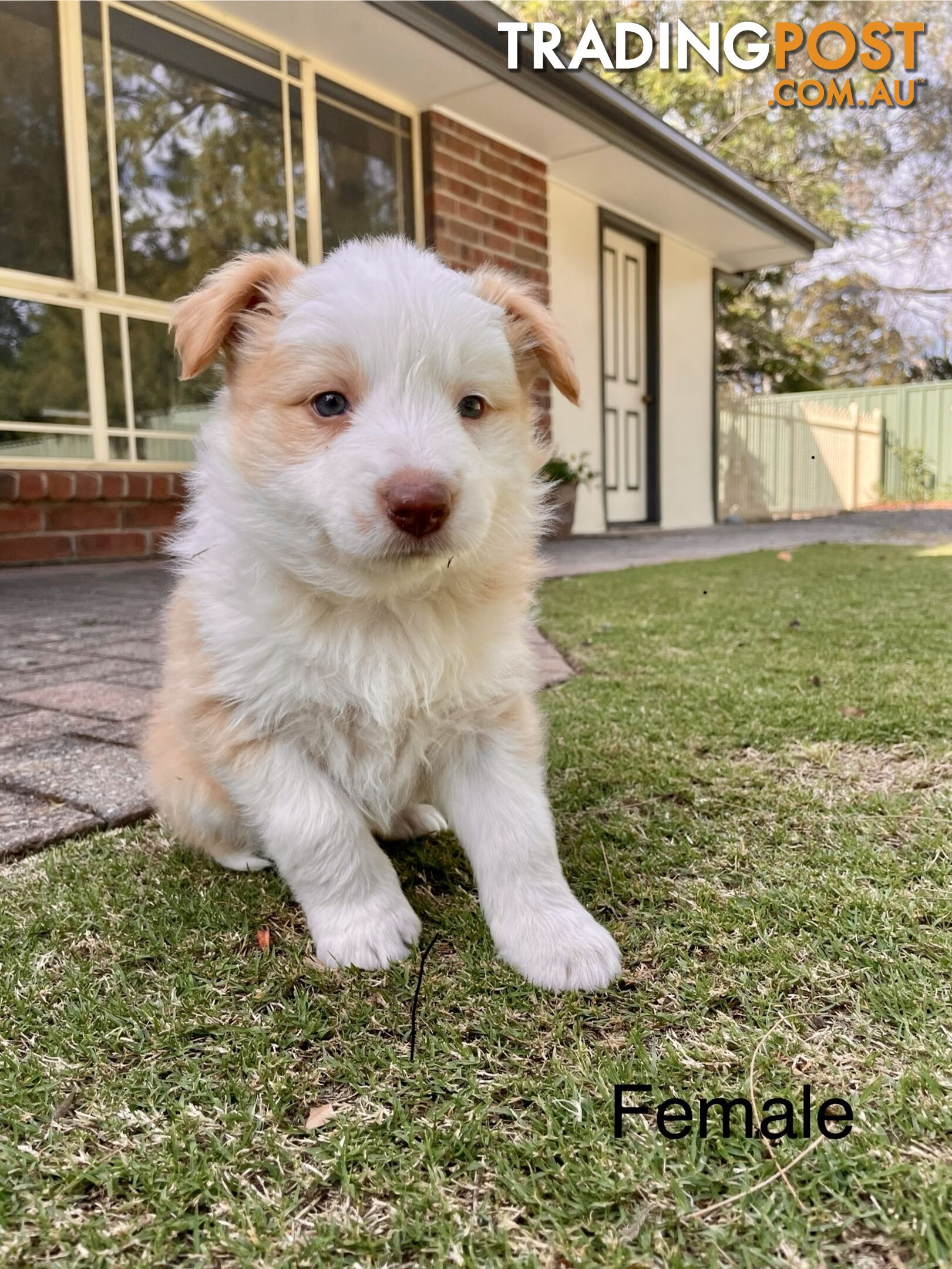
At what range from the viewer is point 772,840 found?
178 cm

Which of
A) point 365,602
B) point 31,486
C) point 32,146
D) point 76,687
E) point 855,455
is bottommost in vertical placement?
point 76,687

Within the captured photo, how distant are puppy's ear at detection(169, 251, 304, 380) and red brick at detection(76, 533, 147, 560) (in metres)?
4.82

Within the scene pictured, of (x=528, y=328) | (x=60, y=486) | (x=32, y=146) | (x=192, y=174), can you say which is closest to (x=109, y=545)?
(x=60, y=486)

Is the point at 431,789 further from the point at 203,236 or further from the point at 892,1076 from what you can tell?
the point at 203,236

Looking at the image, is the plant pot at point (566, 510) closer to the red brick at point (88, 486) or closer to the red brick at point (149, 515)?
the red brick at point (149, 515)

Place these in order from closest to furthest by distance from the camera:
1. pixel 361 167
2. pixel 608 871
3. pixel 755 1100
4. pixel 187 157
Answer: pixel 755 1100, pixel 608 871, pixel 187 157, pixel 361 167

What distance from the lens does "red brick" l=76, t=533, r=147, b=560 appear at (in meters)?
6.12

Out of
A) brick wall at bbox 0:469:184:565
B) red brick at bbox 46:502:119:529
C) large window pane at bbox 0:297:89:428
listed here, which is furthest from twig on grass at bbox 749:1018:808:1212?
large window pane at bbox 0:297:89:428

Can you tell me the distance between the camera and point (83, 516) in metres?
6.07

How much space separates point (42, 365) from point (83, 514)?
38.9 inches

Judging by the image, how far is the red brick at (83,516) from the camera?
233 inches

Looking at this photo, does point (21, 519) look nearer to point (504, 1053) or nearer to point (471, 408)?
point (471, 408)

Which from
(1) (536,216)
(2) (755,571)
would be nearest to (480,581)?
(2) (755,571)

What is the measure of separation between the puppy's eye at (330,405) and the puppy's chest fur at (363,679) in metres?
0.31
